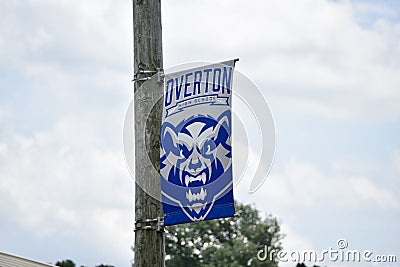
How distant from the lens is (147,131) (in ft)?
17.3

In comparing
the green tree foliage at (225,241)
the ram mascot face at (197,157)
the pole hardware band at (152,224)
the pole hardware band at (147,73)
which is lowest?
the pole hardware band at (152,224)

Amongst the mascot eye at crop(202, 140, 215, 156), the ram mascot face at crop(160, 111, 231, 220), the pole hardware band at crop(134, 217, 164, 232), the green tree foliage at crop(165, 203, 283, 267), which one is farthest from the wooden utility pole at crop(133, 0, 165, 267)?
the green tree foliage at crop(165, 203, 283, 267)

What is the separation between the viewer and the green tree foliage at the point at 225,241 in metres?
45.9

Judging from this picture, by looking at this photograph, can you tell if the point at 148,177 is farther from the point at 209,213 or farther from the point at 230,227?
the point at 230,227

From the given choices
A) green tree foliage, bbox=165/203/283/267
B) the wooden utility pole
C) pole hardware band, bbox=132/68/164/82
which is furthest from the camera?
green tree foliage, bbox=165/203/283/267

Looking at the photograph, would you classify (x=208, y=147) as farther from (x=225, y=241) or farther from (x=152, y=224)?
(x=225, y=241)

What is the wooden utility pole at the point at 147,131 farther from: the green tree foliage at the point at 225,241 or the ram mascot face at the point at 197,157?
the green tree foliage at the point at 225,241

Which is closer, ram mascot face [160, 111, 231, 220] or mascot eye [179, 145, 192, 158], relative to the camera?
ram mascot face [160, 111, 231, 220]

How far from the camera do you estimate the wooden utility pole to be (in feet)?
16.6

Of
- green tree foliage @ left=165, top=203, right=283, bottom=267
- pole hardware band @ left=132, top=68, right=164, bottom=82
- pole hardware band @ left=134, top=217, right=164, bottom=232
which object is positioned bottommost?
pole hardware band @ left=134, top=217, right=164, bottom=232

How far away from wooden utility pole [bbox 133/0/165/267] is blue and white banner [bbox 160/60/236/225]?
84 mm

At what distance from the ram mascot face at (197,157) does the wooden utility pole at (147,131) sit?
0.40 feet

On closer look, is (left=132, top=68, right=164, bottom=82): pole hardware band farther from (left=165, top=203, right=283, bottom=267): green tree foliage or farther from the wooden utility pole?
(left=165, top=203, right=283, bottom=267): green tree foliage

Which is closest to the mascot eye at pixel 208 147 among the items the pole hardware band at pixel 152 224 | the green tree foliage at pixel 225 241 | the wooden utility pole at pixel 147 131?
the wooden utility pole at pixel 147 131
